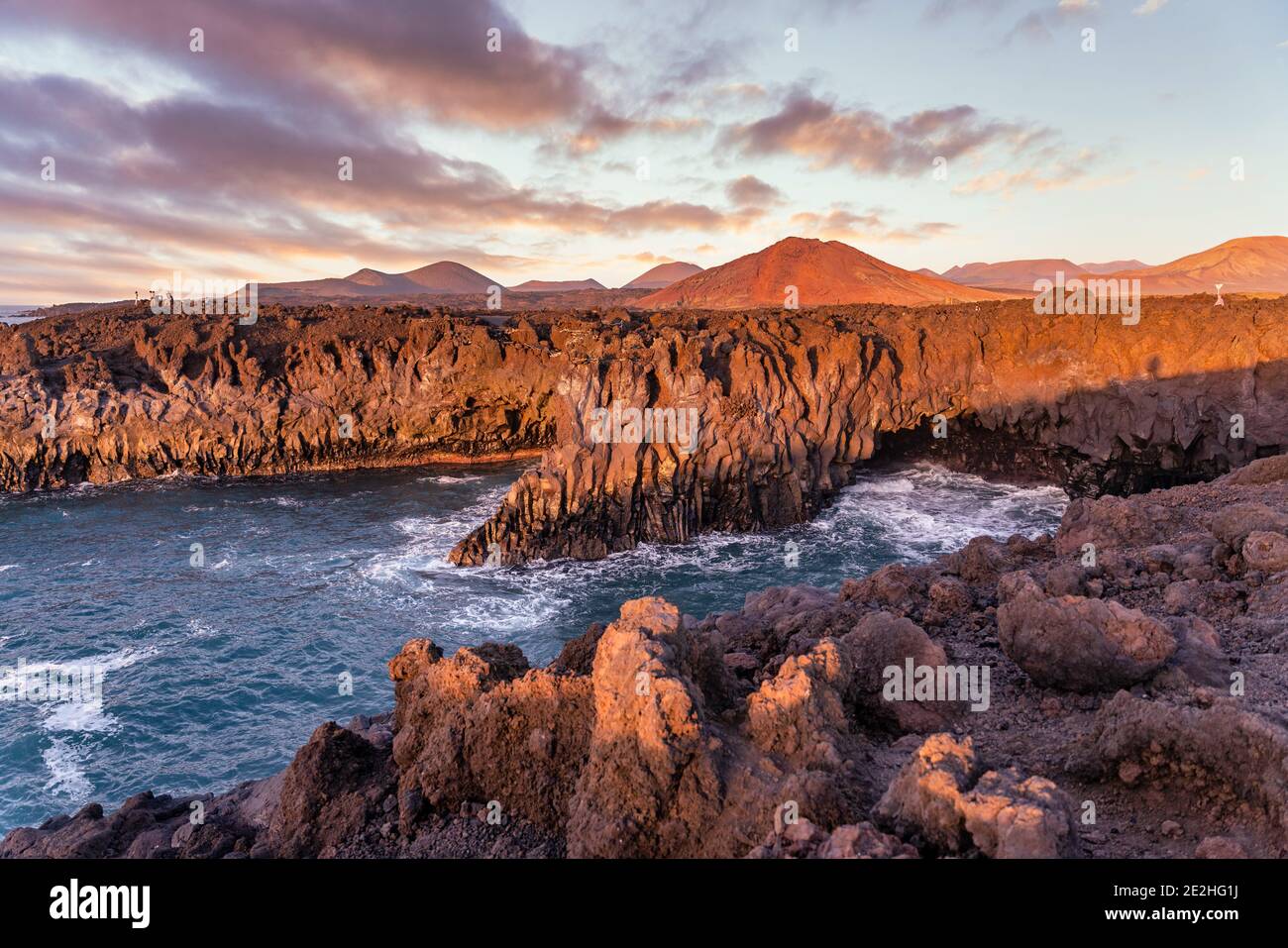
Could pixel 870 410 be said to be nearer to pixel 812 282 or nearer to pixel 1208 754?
pixel 1208 754

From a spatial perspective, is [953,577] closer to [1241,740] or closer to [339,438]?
[1241,740]

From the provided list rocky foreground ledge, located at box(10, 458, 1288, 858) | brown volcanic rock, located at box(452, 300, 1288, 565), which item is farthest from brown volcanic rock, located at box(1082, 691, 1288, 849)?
brown volcanic rock, located at box(452, 300, 1288, 565)

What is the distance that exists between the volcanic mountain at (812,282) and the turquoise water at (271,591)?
57400mm

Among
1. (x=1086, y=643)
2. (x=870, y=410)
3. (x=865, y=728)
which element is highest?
(x=870, y=410)

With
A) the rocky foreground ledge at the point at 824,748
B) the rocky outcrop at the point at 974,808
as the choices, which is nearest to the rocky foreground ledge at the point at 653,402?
the rocky foreground ledge at the point at 824,748

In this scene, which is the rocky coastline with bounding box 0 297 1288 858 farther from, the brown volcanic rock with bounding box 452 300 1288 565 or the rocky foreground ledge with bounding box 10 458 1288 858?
the brown volcanic rock with bounding box 452 300 1288 565

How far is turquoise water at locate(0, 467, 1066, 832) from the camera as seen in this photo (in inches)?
679

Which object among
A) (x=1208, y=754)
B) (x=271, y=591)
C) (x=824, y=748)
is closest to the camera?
(x=1208, y=754)

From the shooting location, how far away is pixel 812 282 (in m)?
97.0

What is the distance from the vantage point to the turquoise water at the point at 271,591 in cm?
1723

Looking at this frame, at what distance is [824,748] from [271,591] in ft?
83.5

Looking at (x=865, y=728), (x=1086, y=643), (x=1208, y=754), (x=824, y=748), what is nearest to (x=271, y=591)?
(x=865, y=728)

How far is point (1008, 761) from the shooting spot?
6914 millimetres
